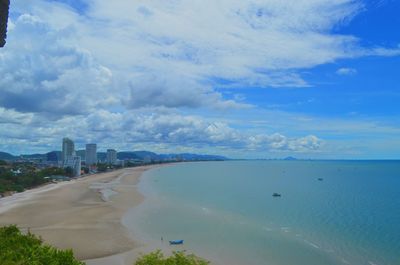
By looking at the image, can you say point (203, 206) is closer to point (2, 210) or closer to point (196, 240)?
point (196, 240)

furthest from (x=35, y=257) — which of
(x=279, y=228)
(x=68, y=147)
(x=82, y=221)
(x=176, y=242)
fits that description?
(x=68, y=147)

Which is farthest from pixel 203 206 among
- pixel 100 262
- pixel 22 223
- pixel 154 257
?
pixel 154 257

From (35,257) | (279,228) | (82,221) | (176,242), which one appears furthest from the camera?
(82,221)

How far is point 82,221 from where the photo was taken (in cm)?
3747

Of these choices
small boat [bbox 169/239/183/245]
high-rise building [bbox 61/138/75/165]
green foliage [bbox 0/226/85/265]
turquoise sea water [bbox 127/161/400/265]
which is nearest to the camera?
green foliage [bbox 0/226/85/265]

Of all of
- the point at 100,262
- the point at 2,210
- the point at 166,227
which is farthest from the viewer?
the point at 2,210

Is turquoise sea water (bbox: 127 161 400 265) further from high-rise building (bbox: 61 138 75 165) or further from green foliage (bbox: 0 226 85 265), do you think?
high-rise building (bbox: 61 138 75 165)

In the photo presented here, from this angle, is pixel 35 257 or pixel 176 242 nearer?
pixel 35 257

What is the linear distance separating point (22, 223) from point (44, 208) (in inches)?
382

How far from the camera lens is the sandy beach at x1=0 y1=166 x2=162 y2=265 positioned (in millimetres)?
26473

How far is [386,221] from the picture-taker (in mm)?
40000

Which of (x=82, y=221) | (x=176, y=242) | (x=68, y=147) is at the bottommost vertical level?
(x=176, y=242)

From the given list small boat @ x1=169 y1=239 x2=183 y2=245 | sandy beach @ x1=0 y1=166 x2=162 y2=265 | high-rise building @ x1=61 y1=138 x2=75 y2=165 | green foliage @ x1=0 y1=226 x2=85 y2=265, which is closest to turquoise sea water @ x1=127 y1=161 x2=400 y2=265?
small boat @ x1=169 y1=239 x2=183 y2=245

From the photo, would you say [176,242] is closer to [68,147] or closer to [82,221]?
[82,221]
